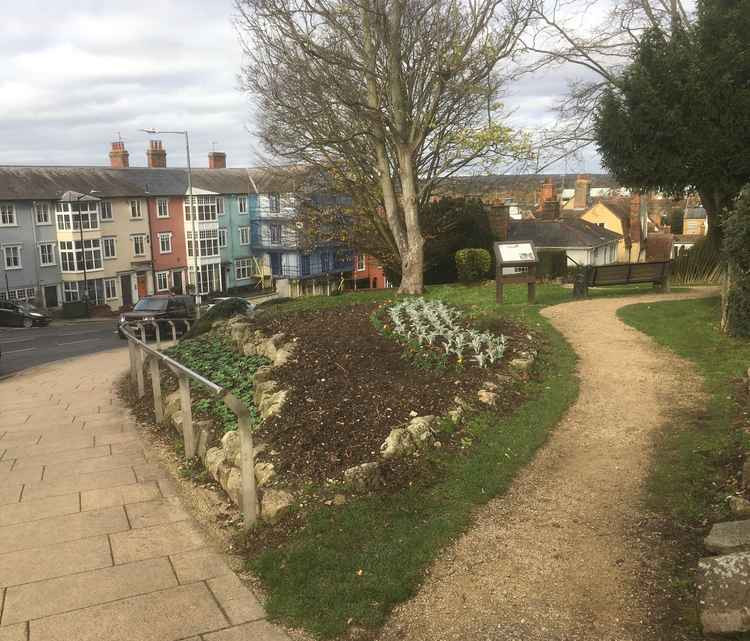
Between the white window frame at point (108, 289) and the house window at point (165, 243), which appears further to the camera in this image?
the house window at point (165, 243)

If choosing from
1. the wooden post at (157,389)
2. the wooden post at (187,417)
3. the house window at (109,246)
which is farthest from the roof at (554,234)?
the wooden post at (187,417)

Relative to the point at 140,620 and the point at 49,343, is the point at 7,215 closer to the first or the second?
the point at 49,343

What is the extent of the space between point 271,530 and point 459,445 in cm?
207

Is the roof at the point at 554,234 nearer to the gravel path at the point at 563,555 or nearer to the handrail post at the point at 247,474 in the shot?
the gravel path at the point at 563,555

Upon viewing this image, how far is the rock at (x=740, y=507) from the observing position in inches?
185

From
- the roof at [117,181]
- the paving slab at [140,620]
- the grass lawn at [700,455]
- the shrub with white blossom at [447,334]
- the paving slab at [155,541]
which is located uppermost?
the roof at [117,181]

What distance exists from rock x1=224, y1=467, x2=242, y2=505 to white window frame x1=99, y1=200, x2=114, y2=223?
156ft

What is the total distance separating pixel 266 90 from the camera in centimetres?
1944

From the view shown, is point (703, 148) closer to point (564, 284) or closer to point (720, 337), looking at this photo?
point (564, 284)

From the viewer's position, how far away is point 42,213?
4644 cm

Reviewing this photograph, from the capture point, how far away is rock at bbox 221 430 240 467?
6719mm

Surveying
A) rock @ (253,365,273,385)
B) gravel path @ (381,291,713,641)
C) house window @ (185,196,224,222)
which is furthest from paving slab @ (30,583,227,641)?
house window @ (185,196,224,222)

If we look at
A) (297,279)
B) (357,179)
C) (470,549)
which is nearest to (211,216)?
(297,279)

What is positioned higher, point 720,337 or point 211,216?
point 211,216
